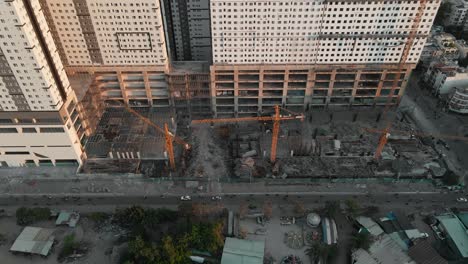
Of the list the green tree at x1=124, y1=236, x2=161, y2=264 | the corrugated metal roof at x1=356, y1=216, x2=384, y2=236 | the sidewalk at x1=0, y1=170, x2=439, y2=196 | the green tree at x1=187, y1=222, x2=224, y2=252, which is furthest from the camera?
the sidewalk at x1=0, y1=170, x2=439, y2=196

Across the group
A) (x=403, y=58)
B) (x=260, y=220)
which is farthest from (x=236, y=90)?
(x=403, y=58)

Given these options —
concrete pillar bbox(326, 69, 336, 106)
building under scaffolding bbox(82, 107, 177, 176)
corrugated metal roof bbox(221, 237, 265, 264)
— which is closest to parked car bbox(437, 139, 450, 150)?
concrete pillar bbox(326, 69, 336, 106)

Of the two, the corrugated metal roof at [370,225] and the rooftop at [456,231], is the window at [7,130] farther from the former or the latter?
the rooftop at [456,231]

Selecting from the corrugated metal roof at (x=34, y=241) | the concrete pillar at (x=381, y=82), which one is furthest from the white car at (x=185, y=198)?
the concrete pillar at (x=381, y=82)

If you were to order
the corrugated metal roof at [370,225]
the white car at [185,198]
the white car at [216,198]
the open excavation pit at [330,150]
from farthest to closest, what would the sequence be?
the open excavation pit at [330,150] → the white car at [216,198] → the white car at [185,198] → the corrugated metal roof at [370,225]

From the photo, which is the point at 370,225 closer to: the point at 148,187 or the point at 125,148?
the point at 148,187

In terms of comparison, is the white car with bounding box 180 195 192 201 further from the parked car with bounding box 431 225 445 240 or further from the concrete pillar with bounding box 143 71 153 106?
the parked car with bounding box 431 225 445 240

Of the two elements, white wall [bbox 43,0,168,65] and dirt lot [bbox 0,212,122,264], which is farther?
white wall [bbox 43,0,168,65]
